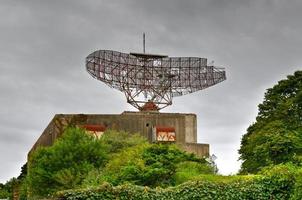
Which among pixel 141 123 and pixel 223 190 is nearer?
pixel 223 190

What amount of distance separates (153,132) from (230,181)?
27.6 m

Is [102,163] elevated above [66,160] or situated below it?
below

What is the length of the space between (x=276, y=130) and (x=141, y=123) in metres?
12.3

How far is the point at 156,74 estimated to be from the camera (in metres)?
61.3

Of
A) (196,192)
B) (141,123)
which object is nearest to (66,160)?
(141,123)

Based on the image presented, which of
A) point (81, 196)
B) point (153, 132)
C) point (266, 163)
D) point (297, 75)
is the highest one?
point (297, 75)

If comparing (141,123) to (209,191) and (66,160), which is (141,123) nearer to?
(66,160)

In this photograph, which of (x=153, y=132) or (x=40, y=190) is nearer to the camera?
(x=40, y=190)

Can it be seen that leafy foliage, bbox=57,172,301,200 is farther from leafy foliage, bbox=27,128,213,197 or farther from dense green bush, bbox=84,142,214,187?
leafy foliage, bbox=27,128,213,197

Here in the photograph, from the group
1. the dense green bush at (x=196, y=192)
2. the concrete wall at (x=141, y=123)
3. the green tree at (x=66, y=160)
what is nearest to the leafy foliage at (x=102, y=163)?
the green tree at (x=66, y=160)

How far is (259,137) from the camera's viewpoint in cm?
5178

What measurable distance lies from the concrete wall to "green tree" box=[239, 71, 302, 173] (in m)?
4.64

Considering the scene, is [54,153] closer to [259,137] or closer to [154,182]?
A: [154,182]

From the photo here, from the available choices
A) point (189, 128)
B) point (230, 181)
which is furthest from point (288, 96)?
point (230, 181)
